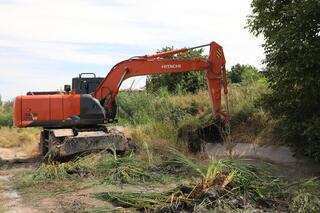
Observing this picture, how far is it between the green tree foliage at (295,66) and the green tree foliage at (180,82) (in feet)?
36.0

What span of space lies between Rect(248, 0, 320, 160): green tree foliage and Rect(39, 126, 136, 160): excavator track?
13.5 ft

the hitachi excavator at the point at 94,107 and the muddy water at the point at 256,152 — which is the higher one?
the hitachi excavator at the point at 94,107

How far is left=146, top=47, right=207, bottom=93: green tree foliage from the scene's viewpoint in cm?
2577

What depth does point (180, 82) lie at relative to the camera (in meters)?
26.4

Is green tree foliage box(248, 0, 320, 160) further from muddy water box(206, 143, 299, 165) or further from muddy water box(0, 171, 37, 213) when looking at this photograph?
muddy water box(0, 171, 37, 213)

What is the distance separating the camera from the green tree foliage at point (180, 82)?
2577 centimetres

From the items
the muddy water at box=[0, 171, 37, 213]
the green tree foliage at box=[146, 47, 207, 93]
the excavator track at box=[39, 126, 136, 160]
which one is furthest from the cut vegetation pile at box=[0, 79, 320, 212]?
the green tree foliage at box=[146, 47, 207, 93]

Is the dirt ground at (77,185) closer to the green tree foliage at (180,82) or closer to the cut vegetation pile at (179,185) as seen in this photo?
the cut vegetation pile at (179,185)

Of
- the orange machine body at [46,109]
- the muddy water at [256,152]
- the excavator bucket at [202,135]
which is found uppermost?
the orange machine body at [46,109]

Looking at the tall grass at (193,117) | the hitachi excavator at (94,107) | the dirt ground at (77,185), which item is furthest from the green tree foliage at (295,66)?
the hitachi excavator at (94,107)

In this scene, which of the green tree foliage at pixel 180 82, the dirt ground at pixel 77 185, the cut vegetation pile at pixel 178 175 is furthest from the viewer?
the green tree foliage at pixel 180 82

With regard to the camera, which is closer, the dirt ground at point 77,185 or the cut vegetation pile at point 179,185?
the cut vegetation pile at point 179,185

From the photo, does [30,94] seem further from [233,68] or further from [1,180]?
[233,68]

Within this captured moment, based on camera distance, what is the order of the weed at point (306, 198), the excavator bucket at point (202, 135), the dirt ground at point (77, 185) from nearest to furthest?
the weed at point (306, 198)
the dirt ground at point (77, 185)
the excavator bucket at point (202, 135)
